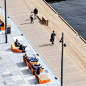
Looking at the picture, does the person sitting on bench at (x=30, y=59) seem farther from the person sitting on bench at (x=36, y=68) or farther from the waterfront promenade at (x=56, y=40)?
the waterfront promenade at (x=56, y=40)

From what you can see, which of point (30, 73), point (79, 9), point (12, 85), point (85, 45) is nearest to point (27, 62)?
point (30, 73)

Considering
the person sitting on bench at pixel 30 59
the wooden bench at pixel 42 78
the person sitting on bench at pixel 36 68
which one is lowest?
the wooden bench at pixel 42 78

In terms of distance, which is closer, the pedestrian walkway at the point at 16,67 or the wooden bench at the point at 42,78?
the wooden bench at the point at 42,78

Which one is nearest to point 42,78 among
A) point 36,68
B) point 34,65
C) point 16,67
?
point 36,68

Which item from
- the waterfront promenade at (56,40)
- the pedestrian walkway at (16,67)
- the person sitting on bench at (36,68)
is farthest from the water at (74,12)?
the person sitting on bench at (36,68)

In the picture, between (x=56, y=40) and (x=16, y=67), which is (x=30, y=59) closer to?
(x=16, y=67)

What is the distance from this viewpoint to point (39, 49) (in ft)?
144

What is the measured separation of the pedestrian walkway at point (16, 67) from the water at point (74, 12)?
13981mm

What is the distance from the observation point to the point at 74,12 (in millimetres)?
65125

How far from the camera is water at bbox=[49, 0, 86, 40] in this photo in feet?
193

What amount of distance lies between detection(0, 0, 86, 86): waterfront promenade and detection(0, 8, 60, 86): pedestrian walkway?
77cm

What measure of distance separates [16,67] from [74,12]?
2768cm

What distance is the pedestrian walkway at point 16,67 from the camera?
122 ft

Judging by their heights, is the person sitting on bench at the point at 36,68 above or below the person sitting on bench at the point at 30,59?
below
